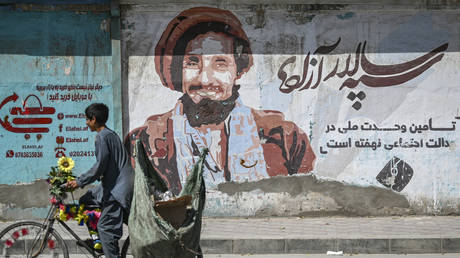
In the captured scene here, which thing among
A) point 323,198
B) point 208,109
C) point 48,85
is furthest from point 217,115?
point 48,85

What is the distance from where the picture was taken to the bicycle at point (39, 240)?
549 centimetres

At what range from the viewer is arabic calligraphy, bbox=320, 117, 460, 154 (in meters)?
8.82

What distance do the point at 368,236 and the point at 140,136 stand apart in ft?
11.5

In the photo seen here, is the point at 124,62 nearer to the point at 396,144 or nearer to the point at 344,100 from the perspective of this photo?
the point at 344,100

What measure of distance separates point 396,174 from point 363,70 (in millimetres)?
1558

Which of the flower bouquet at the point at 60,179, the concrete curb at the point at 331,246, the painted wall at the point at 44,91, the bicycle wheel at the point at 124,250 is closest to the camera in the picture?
the flower bouquet at the point at 60,179

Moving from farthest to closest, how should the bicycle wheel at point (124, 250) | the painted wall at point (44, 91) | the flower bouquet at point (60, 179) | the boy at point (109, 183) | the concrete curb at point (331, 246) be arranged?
1. the painted wall at point (44, 91)
2. the concrete curb at point (331, 246)
3. the bicycle wheel at point (124, 250)
4. the flower bouquet at point (60, 179)
5. the boy at point (109, 183)

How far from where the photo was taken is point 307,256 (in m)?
7.07

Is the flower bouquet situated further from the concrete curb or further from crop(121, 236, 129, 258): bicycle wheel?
the concrete curb

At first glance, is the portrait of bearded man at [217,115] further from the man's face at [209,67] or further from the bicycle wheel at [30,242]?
the bicycle wheel at [30,242]

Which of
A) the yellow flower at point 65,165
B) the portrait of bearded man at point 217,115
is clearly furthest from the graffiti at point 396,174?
the yellow flower at point 65,165

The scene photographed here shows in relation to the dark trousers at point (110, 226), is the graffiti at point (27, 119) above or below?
above

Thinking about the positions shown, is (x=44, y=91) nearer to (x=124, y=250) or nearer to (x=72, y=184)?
(x=72, y=184)

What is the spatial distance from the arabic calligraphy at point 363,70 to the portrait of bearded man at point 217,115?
0.50m
